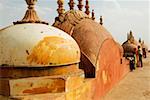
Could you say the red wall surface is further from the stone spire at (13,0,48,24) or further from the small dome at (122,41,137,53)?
the small dome at (122,41,137,53)

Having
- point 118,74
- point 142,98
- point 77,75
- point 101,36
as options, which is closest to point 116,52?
point 118,74

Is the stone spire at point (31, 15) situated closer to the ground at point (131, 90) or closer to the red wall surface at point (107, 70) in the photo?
the red wall surface at point (107, 70)

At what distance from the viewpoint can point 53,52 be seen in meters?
4.48

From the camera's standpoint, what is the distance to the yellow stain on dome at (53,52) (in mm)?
4355

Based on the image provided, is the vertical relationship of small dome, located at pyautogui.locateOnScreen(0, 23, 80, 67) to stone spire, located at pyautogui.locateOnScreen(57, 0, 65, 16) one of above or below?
below

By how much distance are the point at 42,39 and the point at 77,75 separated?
41.7 inches

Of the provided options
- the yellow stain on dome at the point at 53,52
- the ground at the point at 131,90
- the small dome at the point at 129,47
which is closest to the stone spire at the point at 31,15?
the yellow stain on dome at the point at 53,52

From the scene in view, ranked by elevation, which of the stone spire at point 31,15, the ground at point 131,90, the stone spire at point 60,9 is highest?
the stone spire at point 60,9

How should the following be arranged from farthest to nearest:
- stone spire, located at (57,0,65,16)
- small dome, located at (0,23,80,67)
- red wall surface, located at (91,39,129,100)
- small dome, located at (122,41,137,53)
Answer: small dome, located at (122,41,137,53)
stone spire, located at (57,0,65,16)
red wall surface, located at (91,39,129,100)
small dome, located at (0,23,80,67)

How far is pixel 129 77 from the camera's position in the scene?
36.5ft

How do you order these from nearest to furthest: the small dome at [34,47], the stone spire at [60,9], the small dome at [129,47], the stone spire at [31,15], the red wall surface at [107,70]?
the small dome at [34,47] → the stone spire at [31,15] → the red wall surface at [107,70] → the stone spire at [60,9] → the small dome at [129,47]

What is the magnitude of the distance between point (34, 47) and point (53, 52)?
364 mm

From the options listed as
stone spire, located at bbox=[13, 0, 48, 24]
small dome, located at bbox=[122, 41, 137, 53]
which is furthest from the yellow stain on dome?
small dome, located at bbox=[122, 41, 137, 53]

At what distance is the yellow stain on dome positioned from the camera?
436 centimetres
